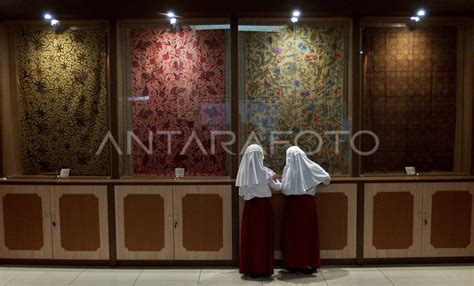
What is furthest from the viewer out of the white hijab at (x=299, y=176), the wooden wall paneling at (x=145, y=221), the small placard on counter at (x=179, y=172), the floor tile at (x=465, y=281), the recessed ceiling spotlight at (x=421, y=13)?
the small placard on counter at (x=179, y=172)

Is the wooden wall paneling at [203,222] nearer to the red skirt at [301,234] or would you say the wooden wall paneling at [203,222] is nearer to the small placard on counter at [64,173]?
the red skirt at [301,234]

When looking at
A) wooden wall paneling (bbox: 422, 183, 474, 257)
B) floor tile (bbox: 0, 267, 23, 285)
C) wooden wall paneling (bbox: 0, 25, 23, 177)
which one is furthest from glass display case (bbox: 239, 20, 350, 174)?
floor tile (bbox: 0, 267, 23, 285)

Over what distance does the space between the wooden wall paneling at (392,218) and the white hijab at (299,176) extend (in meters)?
0.66

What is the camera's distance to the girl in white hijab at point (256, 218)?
3.98 m

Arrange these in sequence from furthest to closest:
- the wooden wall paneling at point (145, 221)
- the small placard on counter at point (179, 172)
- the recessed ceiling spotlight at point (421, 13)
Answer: the small placard on counter at point (179, 172) < the wooden wall paneling at point (145, 221) < the recessed ceiling spotlight at point (421, 13)

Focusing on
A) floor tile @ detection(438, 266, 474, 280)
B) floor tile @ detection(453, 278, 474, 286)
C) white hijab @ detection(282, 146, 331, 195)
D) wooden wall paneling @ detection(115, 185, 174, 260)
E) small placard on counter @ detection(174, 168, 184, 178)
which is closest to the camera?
floor tile @ detection(453, 278, 474, 286)

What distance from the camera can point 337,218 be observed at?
4.37 meters

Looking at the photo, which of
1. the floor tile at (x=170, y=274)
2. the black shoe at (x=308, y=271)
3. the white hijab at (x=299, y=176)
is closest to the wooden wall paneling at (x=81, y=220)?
the floor tile at (x=170, y=274)

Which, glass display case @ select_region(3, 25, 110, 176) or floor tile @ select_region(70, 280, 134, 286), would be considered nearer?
floor tile @ select_region(70, 280, 134, 286)

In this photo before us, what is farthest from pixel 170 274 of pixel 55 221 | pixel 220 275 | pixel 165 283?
pixel 55 221

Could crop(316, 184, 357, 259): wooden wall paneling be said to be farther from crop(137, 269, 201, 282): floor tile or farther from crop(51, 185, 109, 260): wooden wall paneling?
crop(51, 185, 109, 260): wooden wall paneling

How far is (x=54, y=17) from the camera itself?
14.4ft

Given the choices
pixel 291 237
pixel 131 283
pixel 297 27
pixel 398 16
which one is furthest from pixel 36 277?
pixel 398 16

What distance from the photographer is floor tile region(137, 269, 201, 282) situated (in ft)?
13.6
